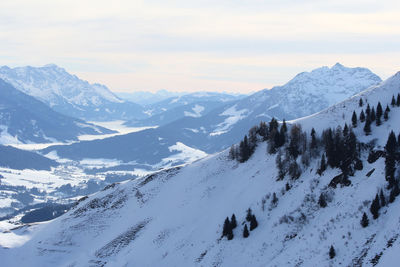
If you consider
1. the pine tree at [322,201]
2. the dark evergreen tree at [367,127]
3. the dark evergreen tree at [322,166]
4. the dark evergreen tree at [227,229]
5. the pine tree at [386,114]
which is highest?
the pine tree at [386,114]

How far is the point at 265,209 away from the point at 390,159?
20879 mm

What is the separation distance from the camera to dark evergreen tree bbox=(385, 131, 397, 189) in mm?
61547

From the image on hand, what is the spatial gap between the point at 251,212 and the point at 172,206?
1062 inches

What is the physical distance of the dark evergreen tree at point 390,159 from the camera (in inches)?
2423

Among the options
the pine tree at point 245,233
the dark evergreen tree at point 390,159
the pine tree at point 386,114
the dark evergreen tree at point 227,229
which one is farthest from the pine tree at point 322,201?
the pine tree at point 386,114

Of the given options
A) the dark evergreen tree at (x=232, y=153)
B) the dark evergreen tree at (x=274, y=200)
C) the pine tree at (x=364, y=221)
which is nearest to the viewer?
the pine tree at (x=364, y=221)

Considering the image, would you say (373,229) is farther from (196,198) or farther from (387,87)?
(387,87)

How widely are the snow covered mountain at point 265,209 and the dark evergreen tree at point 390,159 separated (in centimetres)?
17

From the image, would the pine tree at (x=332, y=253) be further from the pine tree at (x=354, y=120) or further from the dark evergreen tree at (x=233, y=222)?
the pine tree at (x=354, y=120)

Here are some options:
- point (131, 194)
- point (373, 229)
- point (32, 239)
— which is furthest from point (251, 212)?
point (32, 239)

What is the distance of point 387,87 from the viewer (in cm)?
10194

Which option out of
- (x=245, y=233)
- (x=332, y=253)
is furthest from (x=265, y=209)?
(x=332, y=253)

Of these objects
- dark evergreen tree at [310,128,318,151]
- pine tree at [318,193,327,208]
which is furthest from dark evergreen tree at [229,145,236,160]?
pine tree at [318,193,327,208]

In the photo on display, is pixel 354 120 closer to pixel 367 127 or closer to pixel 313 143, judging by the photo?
pixel 367 127
